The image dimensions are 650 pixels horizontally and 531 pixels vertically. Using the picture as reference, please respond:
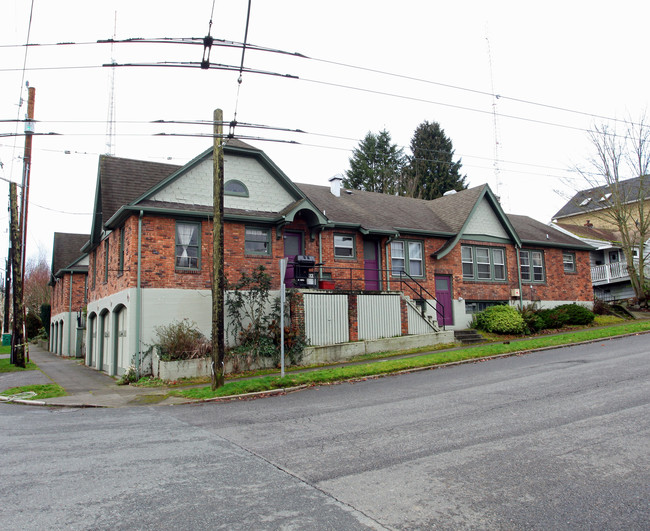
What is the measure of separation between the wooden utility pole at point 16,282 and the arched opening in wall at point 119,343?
17.3 feet

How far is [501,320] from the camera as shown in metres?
22.1

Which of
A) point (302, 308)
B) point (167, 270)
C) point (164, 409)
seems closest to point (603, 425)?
point (164, 409)

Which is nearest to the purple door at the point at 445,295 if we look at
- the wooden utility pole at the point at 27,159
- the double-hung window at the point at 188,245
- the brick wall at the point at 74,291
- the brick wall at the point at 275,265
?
the brick wall at the point at 275,265

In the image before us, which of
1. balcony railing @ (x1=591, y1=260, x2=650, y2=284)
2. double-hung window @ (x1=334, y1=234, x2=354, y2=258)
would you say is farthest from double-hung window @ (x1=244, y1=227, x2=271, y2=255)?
balcony railing @ (x1=591, y1=260, x2=650, y2=284)

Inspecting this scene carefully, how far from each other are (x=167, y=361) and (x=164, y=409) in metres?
4.52

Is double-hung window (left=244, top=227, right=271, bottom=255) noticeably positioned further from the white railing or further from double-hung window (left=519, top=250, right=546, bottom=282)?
the white railing

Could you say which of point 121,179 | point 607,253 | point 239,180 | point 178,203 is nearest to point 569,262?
point 607,253

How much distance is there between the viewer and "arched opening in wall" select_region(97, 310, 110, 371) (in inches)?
830

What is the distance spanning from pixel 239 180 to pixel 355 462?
14170 mm

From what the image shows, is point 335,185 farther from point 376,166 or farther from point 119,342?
point 376,166

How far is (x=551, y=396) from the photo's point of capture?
9.45m

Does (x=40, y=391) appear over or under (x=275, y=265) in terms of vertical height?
under

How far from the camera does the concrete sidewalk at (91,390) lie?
1250 centimetres

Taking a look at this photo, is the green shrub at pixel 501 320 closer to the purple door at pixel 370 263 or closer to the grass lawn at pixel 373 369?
the grass lawn at pixel 373 369
